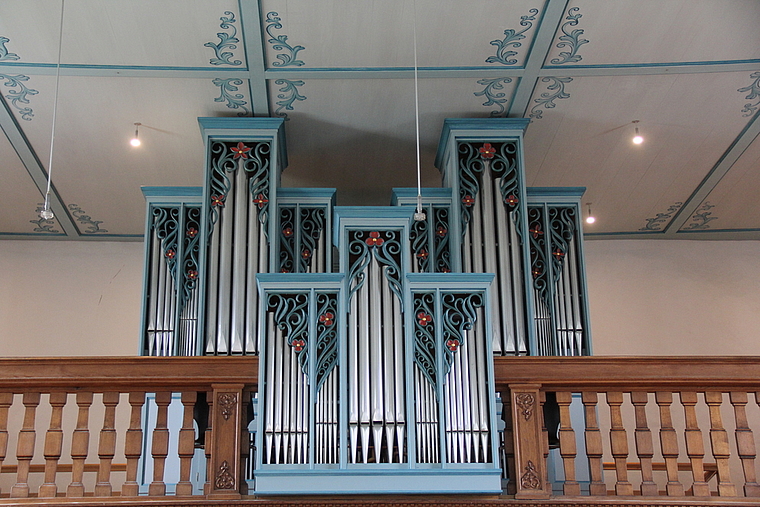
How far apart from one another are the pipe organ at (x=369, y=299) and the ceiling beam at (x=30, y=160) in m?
1.31

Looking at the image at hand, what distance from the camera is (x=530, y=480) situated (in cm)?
502

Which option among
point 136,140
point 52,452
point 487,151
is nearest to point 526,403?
point 52,452

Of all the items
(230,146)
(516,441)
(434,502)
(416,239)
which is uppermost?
(230,146)

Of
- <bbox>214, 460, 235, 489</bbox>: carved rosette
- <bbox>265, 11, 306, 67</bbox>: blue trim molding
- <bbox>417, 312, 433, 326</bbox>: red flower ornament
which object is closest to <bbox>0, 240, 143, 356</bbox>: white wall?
<bbox>265, 11, 306, 67</bbox>: blue trim molding

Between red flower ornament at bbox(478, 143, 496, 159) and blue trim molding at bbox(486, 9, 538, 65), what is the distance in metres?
0.96

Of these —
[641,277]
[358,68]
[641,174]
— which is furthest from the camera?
[641,277]

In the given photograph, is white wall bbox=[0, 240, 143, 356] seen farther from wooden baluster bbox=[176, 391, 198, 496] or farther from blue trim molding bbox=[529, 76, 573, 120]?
blue trim molding bbox=[529, 76, 573, 120]

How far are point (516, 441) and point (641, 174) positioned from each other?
4.51 metres

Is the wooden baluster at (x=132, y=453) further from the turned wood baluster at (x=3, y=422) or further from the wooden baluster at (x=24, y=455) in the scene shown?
the turned wood baluster at (x=3, y=422)

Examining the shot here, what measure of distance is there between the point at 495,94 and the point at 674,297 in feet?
13.7

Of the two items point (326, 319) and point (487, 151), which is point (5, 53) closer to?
point (326, 319)

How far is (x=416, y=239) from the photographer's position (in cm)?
775

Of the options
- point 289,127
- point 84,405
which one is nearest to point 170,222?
point 289,127

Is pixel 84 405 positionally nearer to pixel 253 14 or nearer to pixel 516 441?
pixel 516 441
